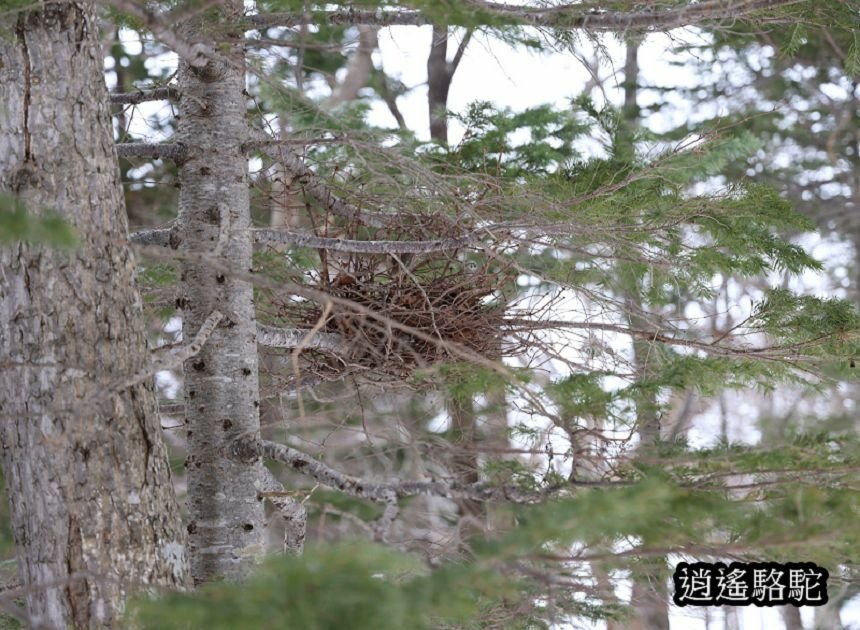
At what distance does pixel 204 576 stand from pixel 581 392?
5.65 ft

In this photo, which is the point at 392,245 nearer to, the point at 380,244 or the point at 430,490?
the point at 380,244

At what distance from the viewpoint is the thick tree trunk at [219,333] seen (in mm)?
3410

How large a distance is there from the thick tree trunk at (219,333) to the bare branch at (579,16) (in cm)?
38

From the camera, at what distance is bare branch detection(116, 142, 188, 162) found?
3598 mm

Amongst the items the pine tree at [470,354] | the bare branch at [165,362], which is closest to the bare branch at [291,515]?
the pine tree at [470,354]

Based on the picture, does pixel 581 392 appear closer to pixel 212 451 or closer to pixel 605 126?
pixel 212 451

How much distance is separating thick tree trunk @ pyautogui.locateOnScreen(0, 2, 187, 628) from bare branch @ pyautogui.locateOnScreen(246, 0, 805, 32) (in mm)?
726

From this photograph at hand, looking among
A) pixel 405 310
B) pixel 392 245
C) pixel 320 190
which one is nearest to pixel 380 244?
pixel 392 245

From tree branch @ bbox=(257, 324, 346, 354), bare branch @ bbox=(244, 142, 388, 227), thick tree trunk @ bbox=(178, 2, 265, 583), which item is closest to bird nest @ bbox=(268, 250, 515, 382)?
tree branch @ bbox=(257, 324, 346, 354)

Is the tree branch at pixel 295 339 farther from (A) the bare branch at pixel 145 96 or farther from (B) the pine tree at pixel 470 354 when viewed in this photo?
(A) the bare branch at pixel 145 96

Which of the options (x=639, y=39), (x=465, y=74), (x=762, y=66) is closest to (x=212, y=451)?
(x=639, y=39)

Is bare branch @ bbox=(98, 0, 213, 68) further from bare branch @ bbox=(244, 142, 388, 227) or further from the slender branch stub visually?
the slender branch stub

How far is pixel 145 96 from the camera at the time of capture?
12.7ft

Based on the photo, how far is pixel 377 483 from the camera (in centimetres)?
275
